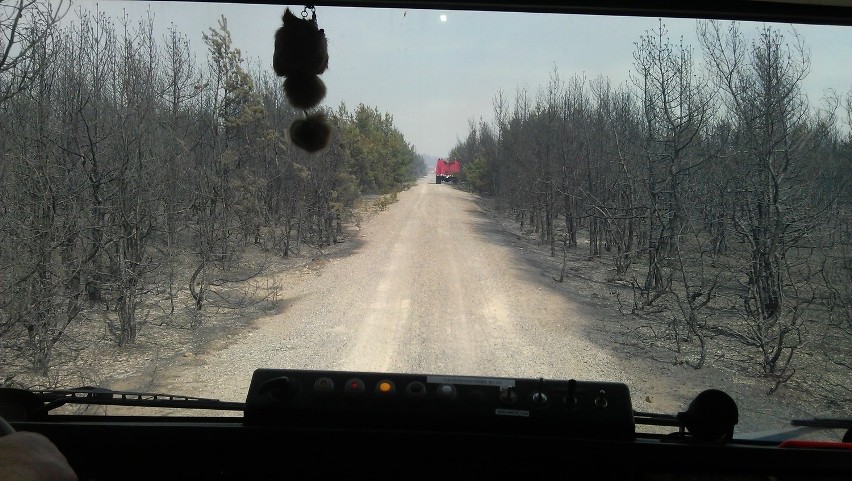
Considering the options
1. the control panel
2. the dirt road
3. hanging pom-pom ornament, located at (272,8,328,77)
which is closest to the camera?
the control panel

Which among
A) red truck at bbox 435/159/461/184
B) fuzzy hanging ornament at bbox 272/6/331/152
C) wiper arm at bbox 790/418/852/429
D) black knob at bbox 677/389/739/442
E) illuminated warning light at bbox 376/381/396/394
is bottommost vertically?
wiper arm at bbox 790/418/852/429

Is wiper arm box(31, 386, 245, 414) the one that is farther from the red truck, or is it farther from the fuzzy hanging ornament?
the red truck

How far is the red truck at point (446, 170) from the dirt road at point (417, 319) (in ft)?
0.95

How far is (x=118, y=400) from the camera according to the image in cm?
275

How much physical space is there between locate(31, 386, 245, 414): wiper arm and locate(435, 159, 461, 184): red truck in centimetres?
273

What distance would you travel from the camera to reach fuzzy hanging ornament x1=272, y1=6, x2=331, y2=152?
9.98 ft

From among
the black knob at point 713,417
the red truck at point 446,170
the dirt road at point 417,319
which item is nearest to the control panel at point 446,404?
the black knob at point 713,417

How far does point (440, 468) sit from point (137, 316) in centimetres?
296

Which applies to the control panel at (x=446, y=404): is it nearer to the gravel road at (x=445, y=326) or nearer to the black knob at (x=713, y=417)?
the black knob at (x=713, y=417)

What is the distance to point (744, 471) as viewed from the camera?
7.54 feet

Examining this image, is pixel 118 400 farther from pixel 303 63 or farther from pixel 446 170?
pixel 446 170

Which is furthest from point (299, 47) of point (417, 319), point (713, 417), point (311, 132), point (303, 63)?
point (713, 417)

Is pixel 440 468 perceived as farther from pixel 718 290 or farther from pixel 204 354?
pixel 718 290

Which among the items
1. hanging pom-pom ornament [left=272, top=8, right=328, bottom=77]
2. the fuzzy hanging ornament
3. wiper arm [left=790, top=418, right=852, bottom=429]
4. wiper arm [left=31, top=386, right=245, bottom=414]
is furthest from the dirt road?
hanging pom-pom ornament [left=272, top=8, right=328, bottom=77]
